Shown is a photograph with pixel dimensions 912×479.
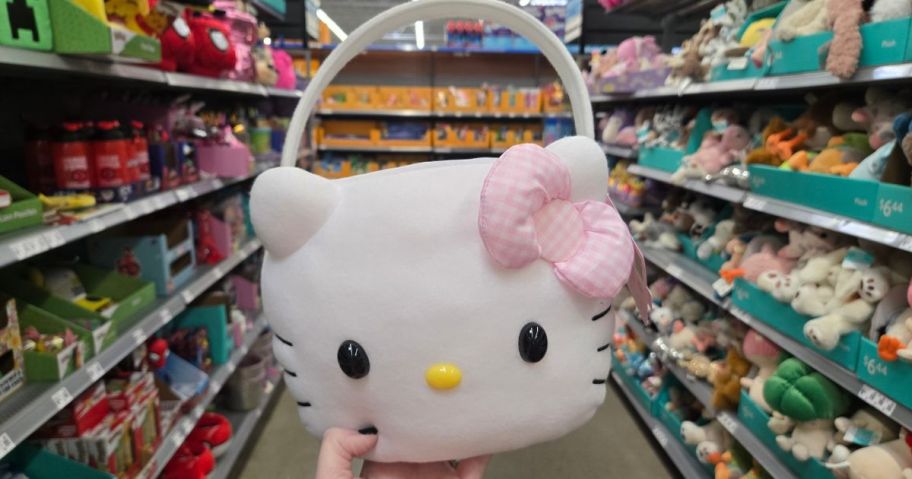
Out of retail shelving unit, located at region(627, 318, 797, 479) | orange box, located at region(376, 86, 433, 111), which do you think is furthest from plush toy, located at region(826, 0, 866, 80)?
orange box, located at region(376, 86, 433, 111)

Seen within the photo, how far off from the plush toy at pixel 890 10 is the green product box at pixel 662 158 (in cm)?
121

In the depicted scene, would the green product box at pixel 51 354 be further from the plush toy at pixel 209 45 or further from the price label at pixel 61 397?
the plush toy at pixel 209 45

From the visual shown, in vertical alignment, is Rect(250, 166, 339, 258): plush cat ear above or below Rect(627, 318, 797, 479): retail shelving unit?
above

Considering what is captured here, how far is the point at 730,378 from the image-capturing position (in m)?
2.22

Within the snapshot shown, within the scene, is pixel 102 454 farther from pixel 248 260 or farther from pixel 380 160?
pixel 380 160

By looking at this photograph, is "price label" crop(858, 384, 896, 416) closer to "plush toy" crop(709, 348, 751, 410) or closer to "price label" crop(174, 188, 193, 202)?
"plush toy" crop(709, 348, 751, 410)

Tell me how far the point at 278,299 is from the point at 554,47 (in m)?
0.61

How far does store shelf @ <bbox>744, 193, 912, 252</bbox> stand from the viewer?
58.6 inches

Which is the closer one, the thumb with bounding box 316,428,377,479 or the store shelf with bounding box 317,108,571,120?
the thumb with bounding box 316,428,377,479

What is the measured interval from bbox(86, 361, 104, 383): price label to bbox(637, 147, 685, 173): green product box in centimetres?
236

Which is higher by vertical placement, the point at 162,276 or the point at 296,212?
the point at 296,212

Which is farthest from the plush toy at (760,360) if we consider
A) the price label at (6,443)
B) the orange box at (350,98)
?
the orange box at (350,98)

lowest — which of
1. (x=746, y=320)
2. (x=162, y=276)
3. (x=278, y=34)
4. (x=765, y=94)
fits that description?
(x=746, y=320)

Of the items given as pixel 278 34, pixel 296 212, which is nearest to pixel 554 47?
pixel 296 212
